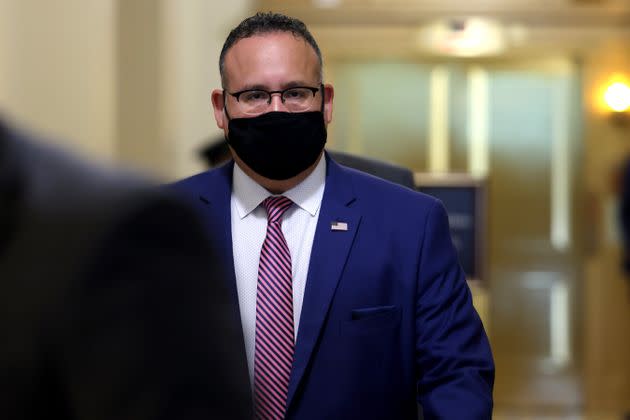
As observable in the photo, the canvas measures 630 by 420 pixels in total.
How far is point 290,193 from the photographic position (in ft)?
7.49

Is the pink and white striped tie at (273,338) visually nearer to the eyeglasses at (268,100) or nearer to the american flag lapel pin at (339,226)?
the american flag lapel pin at (339,226)

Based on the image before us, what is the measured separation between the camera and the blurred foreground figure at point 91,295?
27.6 inches

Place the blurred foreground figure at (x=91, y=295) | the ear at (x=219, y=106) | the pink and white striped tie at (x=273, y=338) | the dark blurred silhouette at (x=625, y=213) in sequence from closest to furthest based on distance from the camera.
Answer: the blurred foreground figure at (x=91, y=295) → the pink and white striped tie at (x=273, y=338) → the ear at (x=219, y=106) → the dark blurred silhouette at (x=625, y=213)

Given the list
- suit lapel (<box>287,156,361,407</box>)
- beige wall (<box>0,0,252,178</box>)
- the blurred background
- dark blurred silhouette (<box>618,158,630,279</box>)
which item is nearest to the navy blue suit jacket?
suit lapel (<box>287,156,361,407</box>)

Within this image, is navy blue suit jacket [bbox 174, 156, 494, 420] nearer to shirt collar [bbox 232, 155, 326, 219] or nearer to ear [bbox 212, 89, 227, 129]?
shirt collar [bbox 232, 155, 326, 219]

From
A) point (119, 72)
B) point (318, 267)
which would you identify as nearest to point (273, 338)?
point (318, 267)

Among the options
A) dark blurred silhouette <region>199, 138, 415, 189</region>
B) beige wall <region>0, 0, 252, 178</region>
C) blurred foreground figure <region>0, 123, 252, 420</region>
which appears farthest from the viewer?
beige wall <region>0, 0, 252, 178</region>

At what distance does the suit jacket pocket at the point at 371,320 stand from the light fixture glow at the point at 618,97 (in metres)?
5.96

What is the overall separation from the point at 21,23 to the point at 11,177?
5.65m

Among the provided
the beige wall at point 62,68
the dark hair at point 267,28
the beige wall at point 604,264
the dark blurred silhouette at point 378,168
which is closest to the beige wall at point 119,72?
the beige wall at point 62,68

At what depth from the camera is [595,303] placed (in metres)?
7.89

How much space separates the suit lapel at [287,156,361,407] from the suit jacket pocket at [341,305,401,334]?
67 mm

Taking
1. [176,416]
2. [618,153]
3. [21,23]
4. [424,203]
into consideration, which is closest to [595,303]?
[618,153]

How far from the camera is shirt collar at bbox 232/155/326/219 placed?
7.49 ft
